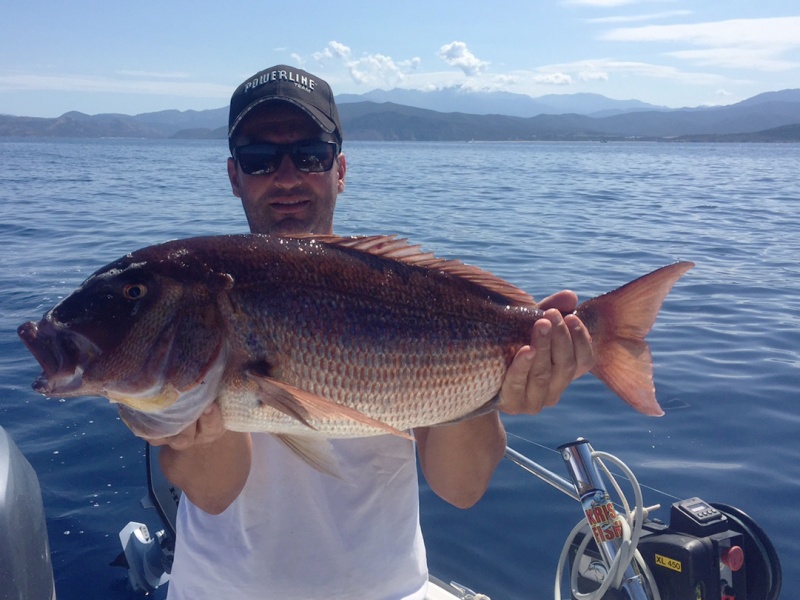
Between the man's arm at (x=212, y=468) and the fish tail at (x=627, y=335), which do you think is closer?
the man's arm at (x=212, y=468)

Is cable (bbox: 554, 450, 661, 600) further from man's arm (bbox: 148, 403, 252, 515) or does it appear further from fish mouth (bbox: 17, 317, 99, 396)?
fish mouth (bbox: 17, 317, 99, 396)

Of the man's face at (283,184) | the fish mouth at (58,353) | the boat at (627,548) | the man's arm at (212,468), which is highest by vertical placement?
the man's face at (283,184)

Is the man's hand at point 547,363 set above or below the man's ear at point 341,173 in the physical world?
below

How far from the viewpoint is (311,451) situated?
225 centimetres

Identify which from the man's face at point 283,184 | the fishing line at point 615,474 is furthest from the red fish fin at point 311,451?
the fishing line at point 615,474

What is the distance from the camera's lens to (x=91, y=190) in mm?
26750

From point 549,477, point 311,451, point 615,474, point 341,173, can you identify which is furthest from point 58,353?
point 615,474

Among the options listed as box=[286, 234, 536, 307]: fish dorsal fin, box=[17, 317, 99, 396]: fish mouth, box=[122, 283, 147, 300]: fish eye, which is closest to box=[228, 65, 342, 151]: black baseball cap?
box=[286, 234, 536, 307]: fish dorsal fin

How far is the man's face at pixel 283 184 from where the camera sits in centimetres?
318

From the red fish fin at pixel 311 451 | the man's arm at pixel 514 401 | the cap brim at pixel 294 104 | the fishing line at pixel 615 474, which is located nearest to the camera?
the red fish fin at pixel 311 451

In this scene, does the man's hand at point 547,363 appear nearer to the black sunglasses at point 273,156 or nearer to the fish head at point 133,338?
the fish head at point 133,338

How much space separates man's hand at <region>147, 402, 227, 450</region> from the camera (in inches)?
83.3

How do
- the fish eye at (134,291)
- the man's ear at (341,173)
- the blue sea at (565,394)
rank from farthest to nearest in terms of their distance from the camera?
the blue sea at (565,394), the man's ear at (341,173), the fish eye at (134,291)

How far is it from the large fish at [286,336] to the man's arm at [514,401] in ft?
0.26
